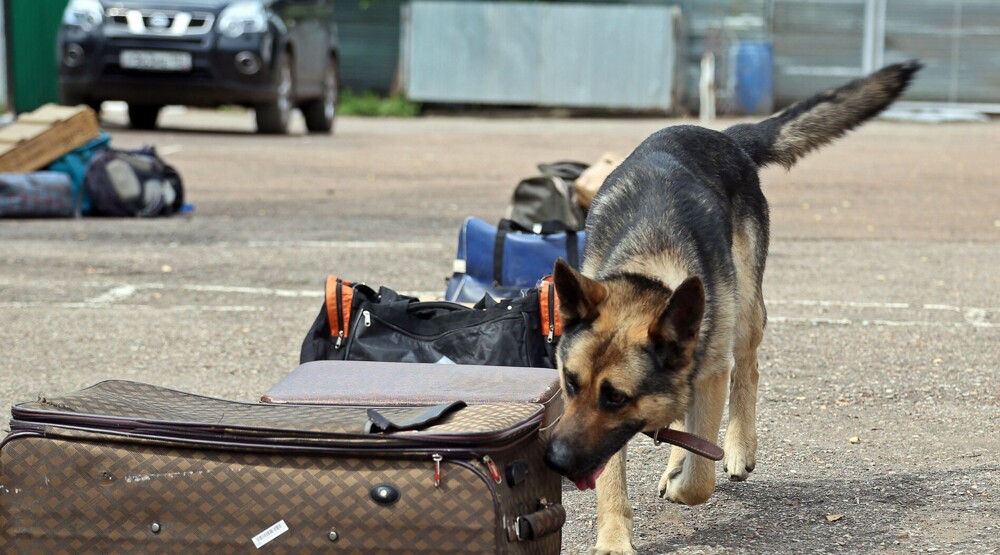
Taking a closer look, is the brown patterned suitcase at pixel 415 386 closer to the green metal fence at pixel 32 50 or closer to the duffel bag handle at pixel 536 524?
the duffel bag handle at pixel 536 524

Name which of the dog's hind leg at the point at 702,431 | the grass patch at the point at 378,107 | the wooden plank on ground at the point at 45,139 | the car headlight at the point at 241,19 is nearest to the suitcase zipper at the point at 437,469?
the dog's hind leg at the point at 702,431

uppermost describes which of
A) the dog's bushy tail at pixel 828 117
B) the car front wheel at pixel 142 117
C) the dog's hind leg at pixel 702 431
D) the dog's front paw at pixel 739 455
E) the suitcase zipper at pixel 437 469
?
the dog's bushy tail at pixel 828 117

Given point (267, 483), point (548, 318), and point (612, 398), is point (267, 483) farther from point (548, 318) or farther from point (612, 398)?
point (548, 318)

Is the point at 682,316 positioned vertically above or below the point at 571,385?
above

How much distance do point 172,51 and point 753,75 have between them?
40.9 ft

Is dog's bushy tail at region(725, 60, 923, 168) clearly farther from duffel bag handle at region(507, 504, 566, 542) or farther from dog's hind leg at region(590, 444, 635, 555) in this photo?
duffel bag handle at region(507, 504, 566, 542)

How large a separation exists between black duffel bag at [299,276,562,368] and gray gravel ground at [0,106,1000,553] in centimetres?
58

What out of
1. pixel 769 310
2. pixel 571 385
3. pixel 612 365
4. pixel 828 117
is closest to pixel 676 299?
pixel 612 365

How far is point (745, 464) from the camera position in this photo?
179 inches

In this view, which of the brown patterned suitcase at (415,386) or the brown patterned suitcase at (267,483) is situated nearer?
the brown patterned suitcase at (267,483)

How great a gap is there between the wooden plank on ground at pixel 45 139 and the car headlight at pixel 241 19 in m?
5.25

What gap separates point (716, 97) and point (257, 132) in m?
9.95

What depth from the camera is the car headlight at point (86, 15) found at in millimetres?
15719

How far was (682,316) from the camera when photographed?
354 cm
